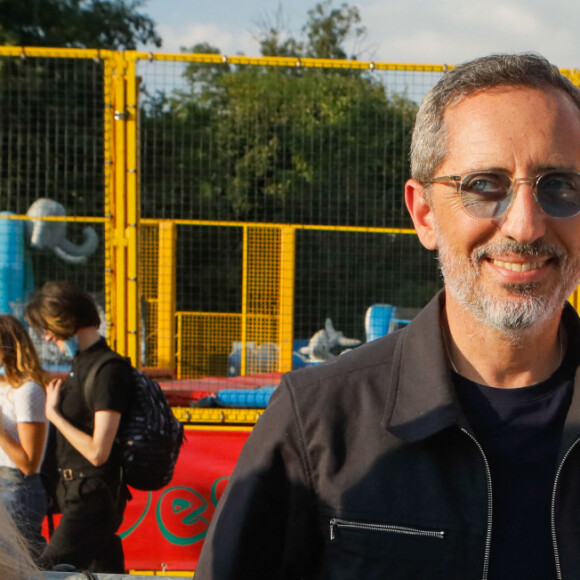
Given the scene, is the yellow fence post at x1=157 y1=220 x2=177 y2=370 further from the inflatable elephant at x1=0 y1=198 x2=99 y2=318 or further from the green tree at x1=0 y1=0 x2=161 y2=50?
the green tree at x1=0 y1=0 x2=161 y2=50

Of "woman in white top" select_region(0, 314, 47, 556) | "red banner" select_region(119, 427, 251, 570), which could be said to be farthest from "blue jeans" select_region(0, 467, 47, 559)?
"red banner" select_region(119, 427, 251, 570)

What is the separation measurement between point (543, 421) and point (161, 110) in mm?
6136

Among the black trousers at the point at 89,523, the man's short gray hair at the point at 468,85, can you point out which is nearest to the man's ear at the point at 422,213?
the man's short gray hair at the point at 468,85

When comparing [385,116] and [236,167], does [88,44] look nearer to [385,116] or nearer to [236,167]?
[236,167]

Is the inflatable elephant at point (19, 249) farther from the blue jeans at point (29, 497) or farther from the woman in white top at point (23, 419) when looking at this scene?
the blue jeans at point (29, 497)

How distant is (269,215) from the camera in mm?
14047

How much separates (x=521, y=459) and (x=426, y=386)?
0.22 metres

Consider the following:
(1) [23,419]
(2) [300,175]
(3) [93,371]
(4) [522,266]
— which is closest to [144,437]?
(3) [93,371]

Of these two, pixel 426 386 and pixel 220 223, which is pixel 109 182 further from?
pixel 426 386

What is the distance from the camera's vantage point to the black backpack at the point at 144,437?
13.8ft

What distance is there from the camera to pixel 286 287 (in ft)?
23.6

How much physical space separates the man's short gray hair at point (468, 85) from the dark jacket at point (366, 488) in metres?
0.42

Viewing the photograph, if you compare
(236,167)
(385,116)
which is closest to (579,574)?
(385,116)

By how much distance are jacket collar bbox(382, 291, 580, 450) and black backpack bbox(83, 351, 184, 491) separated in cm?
262
